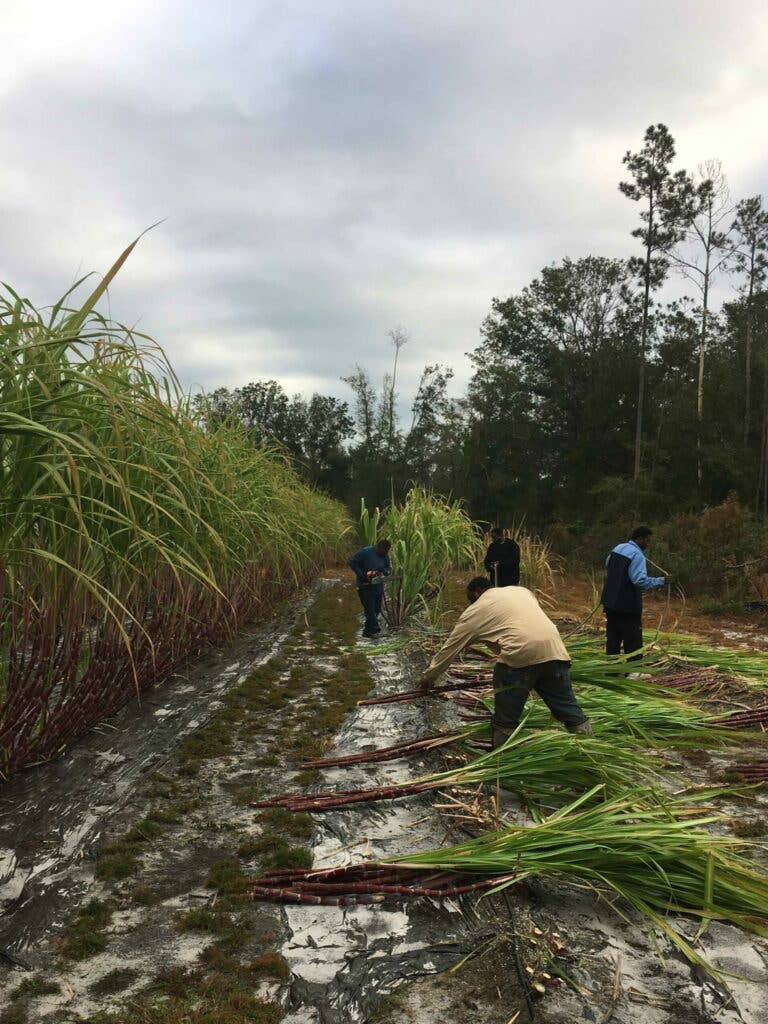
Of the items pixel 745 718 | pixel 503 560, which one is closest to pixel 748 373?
pixel 503 560

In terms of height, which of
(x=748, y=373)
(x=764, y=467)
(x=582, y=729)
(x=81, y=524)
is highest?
(x=748, y=373)

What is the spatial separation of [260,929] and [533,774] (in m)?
1.32

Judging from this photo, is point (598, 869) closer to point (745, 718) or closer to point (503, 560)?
point (745, 718)

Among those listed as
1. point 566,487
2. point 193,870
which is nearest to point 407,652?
point 193,870

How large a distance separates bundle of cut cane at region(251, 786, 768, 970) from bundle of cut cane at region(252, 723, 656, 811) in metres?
0.52

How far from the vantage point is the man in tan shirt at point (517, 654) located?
10.8ft

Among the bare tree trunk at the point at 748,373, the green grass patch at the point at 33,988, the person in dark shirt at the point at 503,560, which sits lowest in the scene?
the green grass patch at the point at 33,988

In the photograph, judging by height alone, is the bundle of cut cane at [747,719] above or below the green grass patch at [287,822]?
above

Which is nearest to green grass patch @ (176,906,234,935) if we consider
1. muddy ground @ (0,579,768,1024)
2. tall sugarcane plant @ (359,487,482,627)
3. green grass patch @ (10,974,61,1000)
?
muddy ground @ (0,579,768,1024)

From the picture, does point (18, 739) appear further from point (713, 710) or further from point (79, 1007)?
point (713, 710)

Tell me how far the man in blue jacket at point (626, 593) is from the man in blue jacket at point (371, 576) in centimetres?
270

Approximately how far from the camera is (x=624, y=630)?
5.38 metres

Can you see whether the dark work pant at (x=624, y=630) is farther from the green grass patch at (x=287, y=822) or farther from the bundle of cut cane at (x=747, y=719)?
the green grass patch at (x=287, y=822)

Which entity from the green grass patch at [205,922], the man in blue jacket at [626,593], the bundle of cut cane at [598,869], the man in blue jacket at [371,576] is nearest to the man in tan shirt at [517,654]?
the bundle of cut cane at [598,869]
